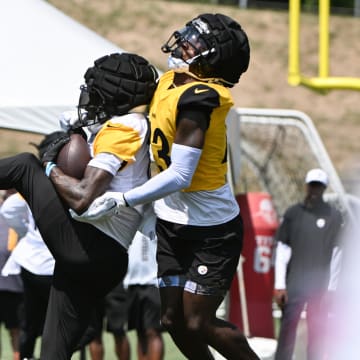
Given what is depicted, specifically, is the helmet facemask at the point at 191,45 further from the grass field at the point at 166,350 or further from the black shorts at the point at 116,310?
the grass field at the point at 166,350

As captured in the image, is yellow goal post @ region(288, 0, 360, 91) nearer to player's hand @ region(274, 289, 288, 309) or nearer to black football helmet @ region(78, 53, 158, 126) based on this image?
player's hand @ region(274, 289, 288, 309)

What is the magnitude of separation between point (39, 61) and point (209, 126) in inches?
114

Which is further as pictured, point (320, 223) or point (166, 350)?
point (166, 350)

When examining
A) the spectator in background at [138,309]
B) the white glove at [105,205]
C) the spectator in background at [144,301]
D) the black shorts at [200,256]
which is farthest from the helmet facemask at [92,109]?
the spectator in background at [138,309]

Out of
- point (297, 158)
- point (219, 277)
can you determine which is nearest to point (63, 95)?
point (219, 277)

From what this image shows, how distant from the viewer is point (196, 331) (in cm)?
489

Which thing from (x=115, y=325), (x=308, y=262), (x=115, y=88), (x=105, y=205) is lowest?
(x=115, y=325)

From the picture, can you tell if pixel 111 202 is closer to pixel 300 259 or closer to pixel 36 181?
pixel 36 181

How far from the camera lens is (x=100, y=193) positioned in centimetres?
488

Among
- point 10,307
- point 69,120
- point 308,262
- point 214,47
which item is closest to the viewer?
point 214,47

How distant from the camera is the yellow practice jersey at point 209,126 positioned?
4.70 metres

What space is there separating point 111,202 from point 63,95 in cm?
263

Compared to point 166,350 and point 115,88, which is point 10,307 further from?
point 115,88

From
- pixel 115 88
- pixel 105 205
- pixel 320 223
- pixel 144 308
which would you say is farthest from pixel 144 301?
pixel 105 205
